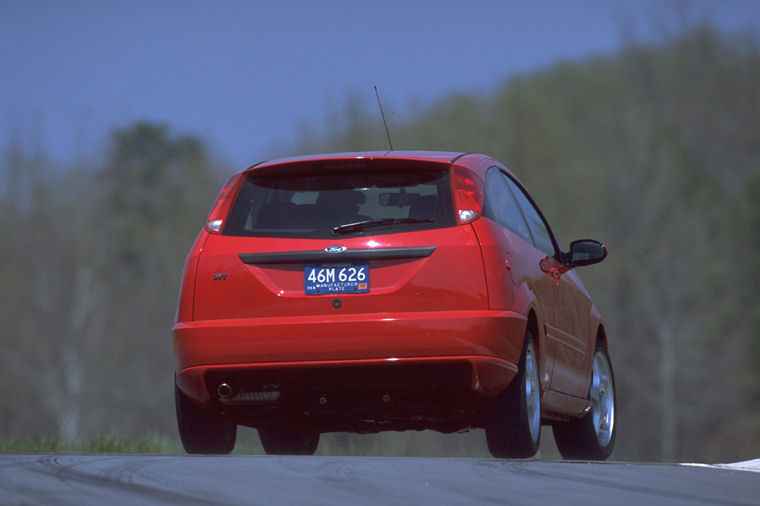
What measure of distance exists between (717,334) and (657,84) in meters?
18.4

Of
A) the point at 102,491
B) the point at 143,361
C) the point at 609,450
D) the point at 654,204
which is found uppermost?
the point at 102,491

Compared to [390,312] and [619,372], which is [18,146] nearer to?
[619,372]

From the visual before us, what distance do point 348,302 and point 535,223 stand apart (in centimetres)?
227

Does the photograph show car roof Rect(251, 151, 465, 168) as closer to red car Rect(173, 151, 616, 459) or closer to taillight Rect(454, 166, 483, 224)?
red car Rect(173, 151, 616, 459)

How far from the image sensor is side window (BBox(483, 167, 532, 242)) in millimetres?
7339

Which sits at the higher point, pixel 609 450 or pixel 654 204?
pixel 609 450

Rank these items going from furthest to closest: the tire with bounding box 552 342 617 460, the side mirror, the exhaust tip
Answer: the tire with bounding box 552 342 617 460, the side mirror, the exhaust tip

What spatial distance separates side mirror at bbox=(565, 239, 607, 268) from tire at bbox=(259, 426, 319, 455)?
89.5 inches

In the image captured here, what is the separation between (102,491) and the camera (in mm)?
4578

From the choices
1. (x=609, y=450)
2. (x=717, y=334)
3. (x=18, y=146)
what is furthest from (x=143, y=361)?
(x=609, y=450)

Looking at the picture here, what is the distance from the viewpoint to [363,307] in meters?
6.86

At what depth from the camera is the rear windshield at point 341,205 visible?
7.06 m

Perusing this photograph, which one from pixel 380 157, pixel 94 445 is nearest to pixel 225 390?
pixel 380 157

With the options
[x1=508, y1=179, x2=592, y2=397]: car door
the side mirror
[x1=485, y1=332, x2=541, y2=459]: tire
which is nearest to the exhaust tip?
[x1=485, y1=332, x2=541, y2=459]: tire
